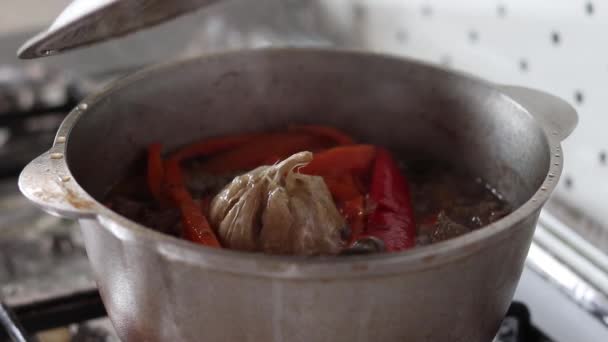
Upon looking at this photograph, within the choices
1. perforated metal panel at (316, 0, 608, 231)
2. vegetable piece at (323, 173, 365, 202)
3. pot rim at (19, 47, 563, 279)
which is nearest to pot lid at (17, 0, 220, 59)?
pot rim at (19, 47, 563, 279)

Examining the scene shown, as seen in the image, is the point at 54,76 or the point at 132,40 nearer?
the point at 54,76

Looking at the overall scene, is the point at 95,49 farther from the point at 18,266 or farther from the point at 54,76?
the point at 18,266

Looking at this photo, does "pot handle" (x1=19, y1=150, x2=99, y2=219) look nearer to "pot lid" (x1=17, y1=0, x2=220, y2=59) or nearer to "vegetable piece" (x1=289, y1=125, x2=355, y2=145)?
"pot lid" (x1=17, y1=0, x2=220, y2=59)

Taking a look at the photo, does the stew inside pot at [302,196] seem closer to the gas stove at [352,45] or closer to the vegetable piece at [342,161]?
the vegetable piece at [342,161]

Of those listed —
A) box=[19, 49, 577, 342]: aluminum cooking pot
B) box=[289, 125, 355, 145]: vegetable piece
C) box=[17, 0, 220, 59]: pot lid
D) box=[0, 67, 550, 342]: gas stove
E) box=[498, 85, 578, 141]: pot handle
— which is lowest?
box=[0, 67, 550, 342]: gas stove

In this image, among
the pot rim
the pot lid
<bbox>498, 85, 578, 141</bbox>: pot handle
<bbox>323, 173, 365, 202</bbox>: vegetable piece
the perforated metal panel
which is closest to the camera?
the pot rim

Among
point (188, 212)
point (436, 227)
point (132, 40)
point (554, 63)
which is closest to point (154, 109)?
point (188, 212)
